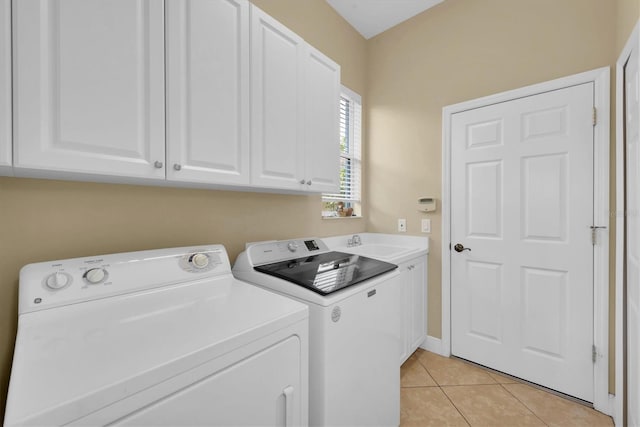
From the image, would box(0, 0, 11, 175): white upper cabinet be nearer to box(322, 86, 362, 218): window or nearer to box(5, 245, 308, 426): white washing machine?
box(5, 245, 308, 426): white washing machine

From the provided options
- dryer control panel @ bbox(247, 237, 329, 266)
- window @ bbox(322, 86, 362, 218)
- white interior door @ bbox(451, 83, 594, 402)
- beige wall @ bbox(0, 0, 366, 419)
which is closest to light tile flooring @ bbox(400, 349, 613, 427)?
white interior door @ bbox(451, 83, 594, 402)

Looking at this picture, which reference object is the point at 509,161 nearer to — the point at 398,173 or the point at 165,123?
the point at 398,173

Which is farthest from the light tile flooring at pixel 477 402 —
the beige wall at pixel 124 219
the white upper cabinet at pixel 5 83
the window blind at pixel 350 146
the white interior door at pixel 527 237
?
the white upper cabinet at pixel 5 83

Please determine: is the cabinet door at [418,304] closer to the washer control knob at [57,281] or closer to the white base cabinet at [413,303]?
the white base cabinet at [413,303]

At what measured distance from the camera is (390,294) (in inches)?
59.4

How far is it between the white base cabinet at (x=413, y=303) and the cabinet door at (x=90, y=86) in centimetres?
178

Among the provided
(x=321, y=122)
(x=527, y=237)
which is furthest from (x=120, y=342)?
(x=527, y=237)

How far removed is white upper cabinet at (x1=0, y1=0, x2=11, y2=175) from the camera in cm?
75

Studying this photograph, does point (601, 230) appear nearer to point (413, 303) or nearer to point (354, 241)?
point (413, 303)

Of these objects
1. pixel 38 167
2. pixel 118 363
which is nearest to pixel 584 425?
pixel 118 363

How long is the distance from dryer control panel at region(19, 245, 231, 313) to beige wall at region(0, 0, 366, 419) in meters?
0.14

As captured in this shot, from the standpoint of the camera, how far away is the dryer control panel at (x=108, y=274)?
3.04ft

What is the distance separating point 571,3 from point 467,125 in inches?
37.0

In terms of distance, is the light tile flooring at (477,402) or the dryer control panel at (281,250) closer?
the dryer control panel at (281,250)
